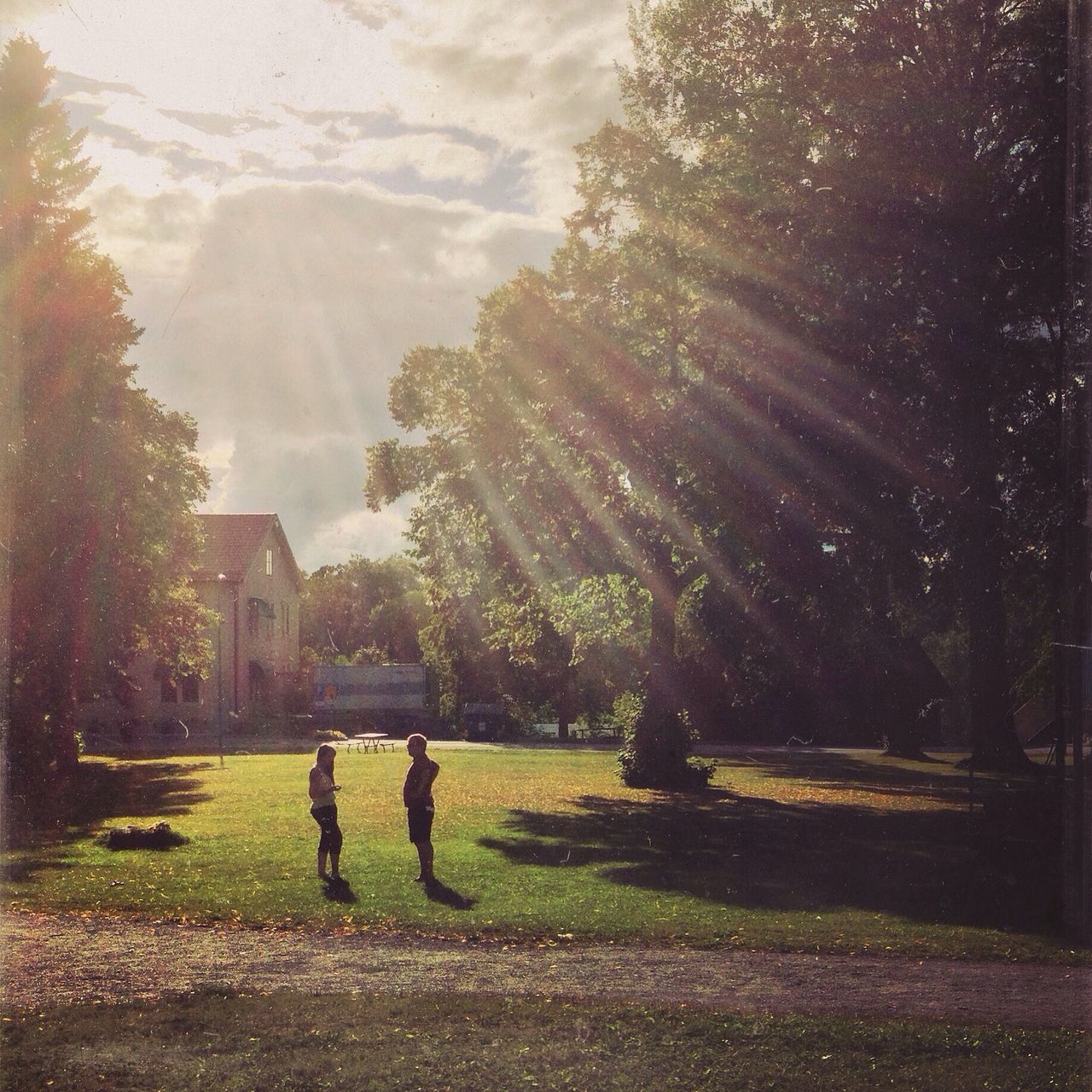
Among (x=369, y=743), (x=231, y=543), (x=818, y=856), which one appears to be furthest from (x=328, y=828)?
(x=231, y=543)

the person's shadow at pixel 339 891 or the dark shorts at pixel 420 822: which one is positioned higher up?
the dark shorts at pixel 420 822

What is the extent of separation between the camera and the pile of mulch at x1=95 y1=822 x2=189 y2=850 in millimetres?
19062

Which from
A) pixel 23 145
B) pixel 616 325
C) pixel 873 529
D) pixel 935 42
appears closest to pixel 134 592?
pixel 23 145

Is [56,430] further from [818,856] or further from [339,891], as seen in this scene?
[818,856]

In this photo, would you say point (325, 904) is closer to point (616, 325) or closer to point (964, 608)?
point (616, 325)

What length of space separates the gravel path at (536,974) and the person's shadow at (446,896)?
2045mm

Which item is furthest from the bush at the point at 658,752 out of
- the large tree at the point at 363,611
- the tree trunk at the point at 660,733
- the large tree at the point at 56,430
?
the large tree at the point at 363,611

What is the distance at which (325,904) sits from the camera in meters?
14.1

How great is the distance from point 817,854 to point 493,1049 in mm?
11652

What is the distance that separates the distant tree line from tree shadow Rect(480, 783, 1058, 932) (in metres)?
4.19

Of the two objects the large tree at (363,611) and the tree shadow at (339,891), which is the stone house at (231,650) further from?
the tree shadow at (339,891)

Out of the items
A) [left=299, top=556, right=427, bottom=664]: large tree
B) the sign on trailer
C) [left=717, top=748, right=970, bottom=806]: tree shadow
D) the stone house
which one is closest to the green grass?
[left=717, top=748, right=970, bottom=806]: tree shadow

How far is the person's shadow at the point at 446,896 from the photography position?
14.2 metres

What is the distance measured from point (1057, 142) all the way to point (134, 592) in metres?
24.0
